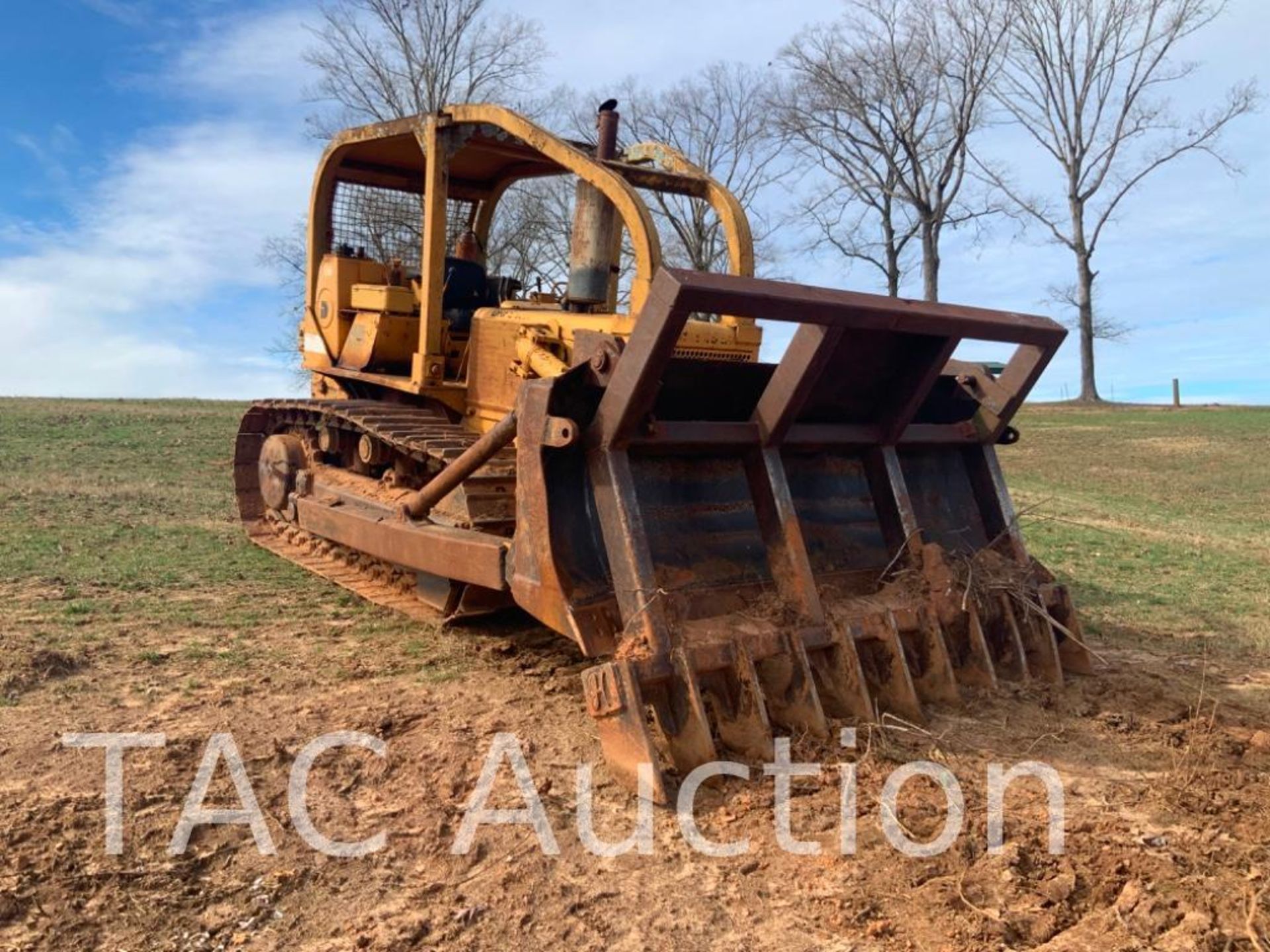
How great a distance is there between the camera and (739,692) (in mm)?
3826

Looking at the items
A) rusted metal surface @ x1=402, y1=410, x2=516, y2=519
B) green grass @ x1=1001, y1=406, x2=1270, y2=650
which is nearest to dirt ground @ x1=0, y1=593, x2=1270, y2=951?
rusted metal surface @ x1=402, y1=410, x2=516, y2=519

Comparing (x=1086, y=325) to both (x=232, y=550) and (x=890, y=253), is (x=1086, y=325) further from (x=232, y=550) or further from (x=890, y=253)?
(x=232, y=550)

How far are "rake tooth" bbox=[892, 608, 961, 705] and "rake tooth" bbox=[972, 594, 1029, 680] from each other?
382 millimetres

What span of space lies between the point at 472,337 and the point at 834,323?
2.91 meters

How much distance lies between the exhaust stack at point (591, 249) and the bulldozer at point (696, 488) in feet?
0.05

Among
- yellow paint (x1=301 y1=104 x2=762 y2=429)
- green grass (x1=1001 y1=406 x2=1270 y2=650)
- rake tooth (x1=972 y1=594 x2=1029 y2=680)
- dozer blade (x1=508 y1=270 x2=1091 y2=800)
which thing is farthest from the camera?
green grass (x1=1001 y1=406 x2=1270 y2=650)

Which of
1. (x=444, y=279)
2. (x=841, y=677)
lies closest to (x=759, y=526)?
(x=841, y=677)

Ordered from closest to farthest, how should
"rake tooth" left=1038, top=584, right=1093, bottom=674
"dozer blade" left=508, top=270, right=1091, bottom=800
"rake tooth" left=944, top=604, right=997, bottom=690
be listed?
"dozer blade" left=508, top=270, right=1091, bottom=800, "rake tooth" left=944, top=604, right=997, bottom=690, "rake tooth" left=1038, top=584, right=1093, bottom=674

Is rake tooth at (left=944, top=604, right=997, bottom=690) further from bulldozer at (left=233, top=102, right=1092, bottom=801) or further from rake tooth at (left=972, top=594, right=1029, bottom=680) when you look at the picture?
rake tooth at (left=972, top=594, right=1029, bottom=680)

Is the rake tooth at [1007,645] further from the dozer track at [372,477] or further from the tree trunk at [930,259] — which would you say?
the tree trunk at [930,259]

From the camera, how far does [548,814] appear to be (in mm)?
3441

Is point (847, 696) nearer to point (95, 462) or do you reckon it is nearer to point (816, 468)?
point (816, 468)

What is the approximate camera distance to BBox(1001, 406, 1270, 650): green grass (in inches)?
270

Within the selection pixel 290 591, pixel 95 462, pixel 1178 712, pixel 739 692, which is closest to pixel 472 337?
pixel 290 591
